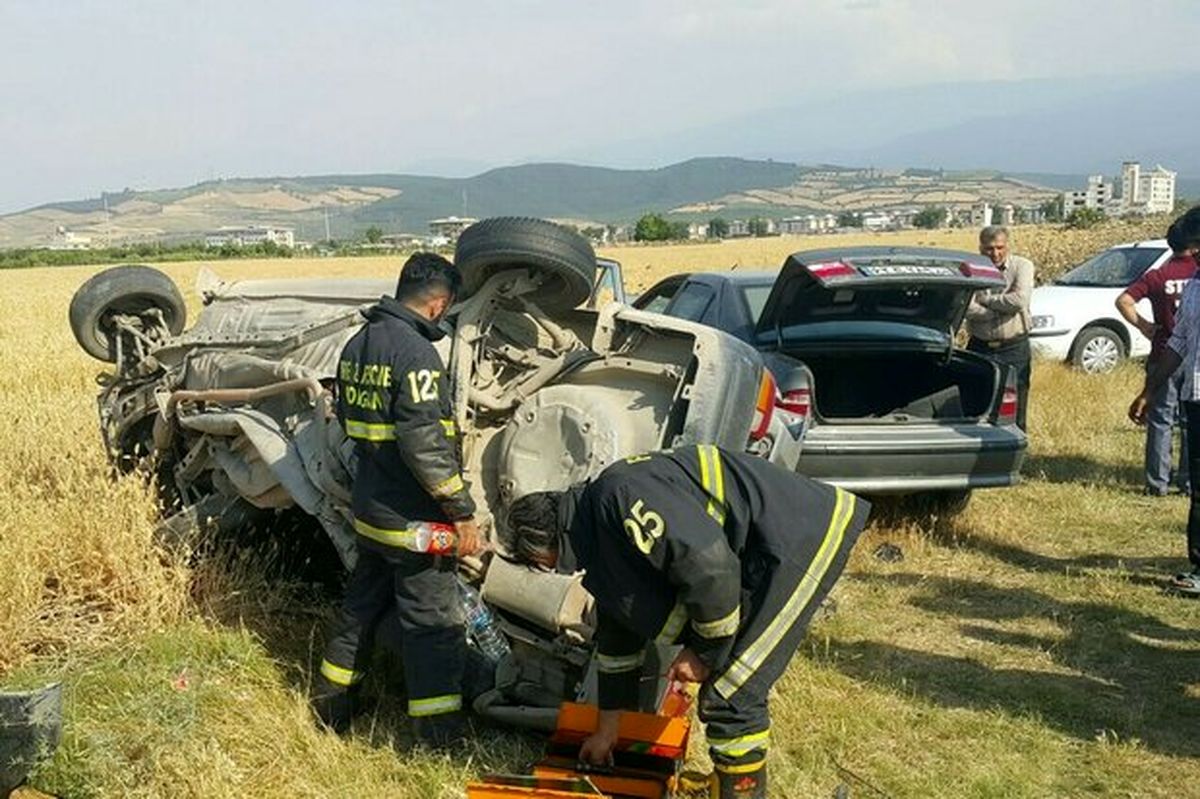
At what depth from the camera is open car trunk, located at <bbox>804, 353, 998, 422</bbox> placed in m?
6.77

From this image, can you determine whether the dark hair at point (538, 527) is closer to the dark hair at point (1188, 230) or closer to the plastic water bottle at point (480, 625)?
the plastic water bottle at point (480, 625)

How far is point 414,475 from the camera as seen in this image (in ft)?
12.9

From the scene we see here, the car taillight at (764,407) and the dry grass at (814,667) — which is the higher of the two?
the car taillight at (764,407)

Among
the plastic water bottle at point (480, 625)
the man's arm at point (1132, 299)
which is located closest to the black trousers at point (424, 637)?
the plastic water bottle at point (480, 625)

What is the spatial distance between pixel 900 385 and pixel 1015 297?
53.8 inches

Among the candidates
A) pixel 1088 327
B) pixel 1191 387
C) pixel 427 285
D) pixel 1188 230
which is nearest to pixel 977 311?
pixel 1188 230

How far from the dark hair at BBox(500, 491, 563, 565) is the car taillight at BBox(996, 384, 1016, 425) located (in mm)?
3930

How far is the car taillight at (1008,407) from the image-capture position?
21.3 ft

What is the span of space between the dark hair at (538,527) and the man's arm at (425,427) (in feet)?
1.91

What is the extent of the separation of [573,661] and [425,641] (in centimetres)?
53

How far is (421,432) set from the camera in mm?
3848

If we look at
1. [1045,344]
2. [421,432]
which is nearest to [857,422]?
[421,432]

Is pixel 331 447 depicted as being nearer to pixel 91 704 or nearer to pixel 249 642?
pixel 249 642

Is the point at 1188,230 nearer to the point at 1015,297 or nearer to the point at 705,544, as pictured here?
the point at 1015,297
